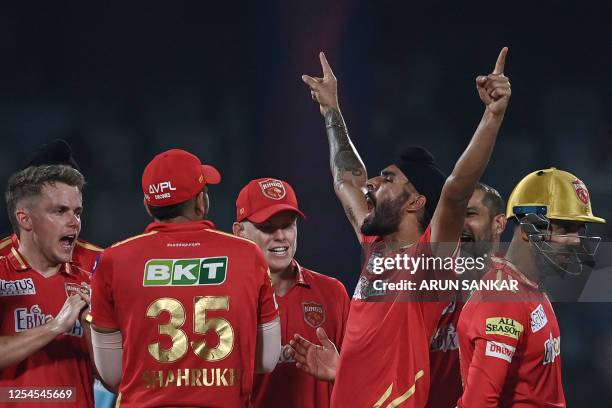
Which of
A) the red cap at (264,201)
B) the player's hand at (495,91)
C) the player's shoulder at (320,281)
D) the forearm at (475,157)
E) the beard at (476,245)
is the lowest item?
the player's shoulder at (320,281)

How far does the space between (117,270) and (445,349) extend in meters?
1.23

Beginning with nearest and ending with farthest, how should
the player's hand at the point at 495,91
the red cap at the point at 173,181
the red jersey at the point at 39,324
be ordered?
the player's hand at the point at 495,91 → the red cap at the point at 173,181 → the red jersey at the point at 39,324

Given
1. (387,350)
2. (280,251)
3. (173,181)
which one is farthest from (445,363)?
(173,181)

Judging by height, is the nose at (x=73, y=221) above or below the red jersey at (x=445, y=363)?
above

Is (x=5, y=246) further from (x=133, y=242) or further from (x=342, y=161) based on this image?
(x=342, y=161)

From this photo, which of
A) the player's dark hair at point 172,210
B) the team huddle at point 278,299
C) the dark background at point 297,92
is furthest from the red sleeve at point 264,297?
the dark background at point 297,92

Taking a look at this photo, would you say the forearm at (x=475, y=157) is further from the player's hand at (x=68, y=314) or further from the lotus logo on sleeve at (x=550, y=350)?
the player's hand at (x=68, y=314)

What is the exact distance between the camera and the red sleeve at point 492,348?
2562 millimetres

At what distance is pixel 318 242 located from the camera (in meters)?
5.38

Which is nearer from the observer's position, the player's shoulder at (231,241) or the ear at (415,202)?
the player's shoulder at (231,241)

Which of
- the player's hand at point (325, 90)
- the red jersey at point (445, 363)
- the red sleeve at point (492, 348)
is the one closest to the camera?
the red sleeve at point (492, 348)

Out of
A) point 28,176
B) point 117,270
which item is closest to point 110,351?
Result: point 117,270

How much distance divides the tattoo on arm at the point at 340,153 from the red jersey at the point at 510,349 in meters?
1.14

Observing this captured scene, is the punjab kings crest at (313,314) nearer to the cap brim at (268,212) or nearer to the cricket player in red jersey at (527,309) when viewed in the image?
the cap brim at (268,212)
